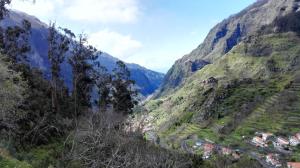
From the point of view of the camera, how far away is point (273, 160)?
11344cm

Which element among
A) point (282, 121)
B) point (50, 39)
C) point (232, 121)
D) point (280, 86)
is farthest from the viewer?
point (280, 86)

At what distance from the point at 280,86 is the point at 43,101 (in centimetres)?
14982

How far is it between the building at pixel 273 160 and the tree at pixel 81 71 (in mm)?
62087

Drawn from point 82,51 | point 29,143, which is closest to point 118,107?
point 82,51

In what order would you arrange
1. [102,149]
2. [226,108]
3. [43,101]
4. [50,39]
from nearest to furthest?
[102,149] < [43,101] < [50,39] < [226,108]

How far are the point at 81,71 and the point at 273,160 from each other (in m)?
69.8

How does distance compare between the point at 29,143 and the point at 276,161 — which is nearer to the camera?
the point at 29,143

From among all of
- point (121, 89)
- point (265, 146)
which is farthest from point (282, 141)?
point (121, 89)

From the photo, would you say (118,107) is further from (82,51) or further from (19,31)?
(19,31)

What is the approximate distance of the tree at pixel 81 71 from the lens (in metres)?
63.8

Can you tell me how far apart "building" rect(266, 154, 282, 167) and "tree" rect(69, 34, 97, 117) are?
6209 cm

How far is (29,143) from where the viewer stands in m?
37.3

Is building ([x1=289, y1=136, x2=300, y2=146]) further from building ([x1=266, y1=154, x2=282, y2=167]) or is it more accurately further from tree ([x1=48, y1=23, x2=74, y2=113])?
tree ([x1=48, y1=23, x2=74, y2=113])

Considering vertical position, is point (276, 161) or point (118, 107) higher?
point (118, 107)
